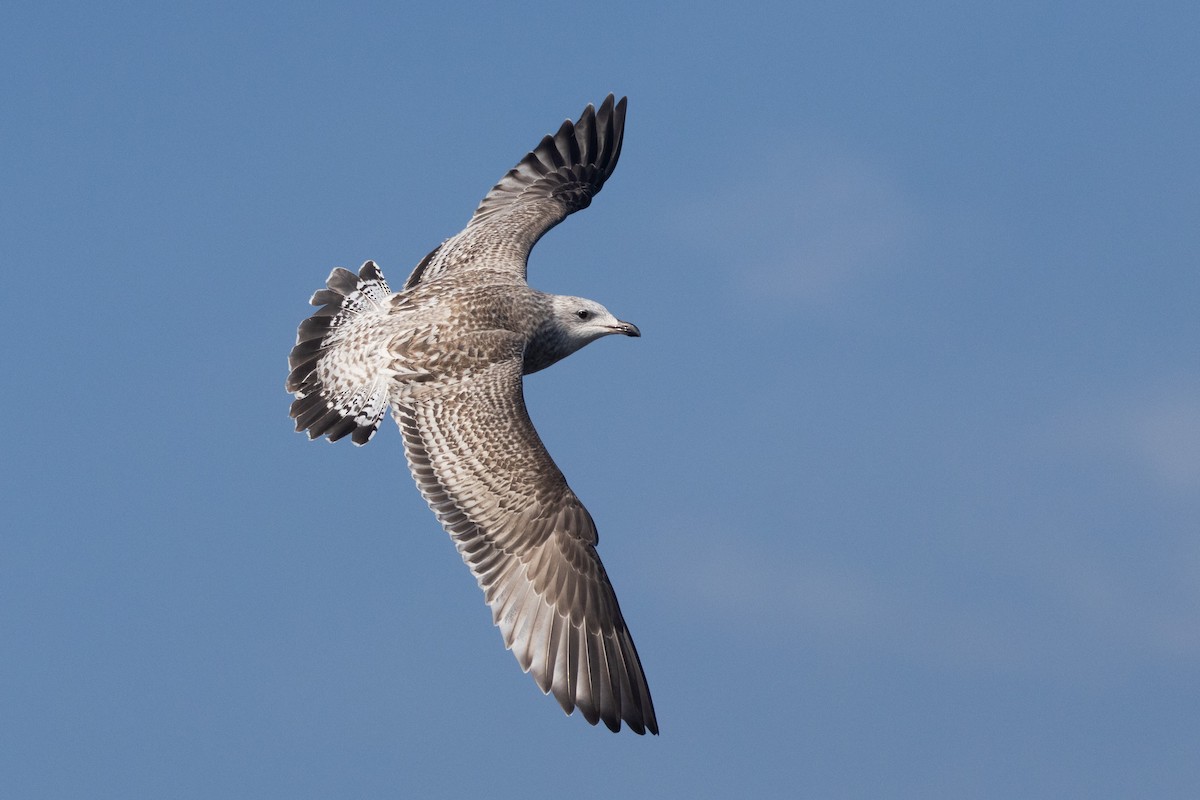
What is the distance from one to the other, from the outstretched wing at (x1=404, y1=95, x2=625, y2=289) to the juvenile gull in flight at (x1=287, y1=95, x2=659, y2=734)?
80 millimetres

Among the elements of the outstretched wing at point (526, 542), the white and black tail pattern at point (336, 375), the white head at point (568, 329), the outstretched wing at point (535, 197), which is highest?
the outstretched wing at point (535, 197)

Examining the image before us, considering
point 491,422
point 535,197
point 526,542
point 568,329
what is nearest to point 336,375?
point 491,422

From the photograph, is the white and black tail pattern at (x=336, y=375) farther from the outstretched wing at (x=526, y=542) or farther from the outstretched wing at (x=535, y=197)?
the outstretched wing at (x=535, y=197)

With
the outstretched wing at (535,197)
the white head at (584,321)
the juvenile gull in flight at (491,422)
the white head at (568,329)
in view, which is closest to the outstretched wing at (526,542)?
the juvenile gull in flight at (491,422)

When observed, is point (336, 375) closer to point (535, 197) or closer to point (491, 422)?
point (491, 422)

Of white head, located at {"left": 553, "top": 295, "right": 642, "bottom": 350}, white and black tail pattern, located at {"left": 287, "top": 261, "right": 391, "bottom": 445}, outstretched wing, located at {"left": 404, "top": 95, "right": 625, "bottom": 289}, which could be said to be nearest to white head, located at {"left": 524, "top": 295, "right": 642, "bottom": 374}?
white head, located at {"left": 553, "top": 295, "right": 642, "bottom": 350}

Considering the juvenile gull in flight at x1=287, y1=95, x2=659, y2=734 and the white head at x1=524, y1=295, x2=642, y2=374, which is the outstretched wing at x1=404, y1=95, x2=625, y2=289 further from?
the white head at x1=524, y1=295, x2=642, y2=374

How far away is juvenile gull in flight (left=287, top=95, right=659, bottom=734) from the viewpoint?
16641 millimetres

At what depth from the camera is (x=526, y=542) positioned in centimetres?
1692

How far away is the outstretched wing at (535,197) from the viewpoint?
808 inches

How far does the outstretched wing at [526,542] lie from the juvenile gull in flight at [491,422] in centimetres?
2

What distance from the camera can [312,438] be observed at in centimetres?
1825

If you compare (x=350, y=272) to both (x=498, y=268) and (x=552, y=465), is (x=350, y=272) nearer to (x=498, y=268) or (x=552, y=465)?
(x=498, y=268)

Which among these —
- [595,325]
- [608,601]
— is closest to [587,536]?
[608,601]
